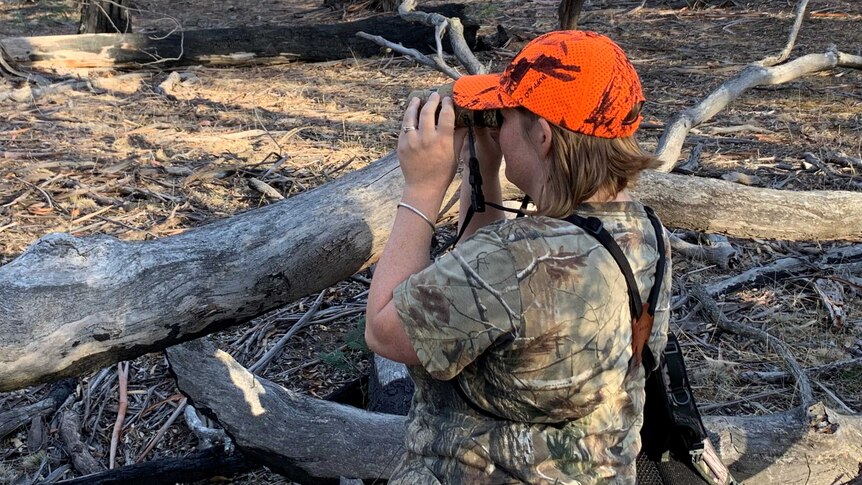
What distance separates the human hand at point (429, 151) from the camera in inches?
80.2

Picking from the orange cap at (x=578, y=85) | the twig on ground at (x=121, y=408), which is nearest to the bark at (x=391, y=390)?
the twig on ground at (x=121, y=408)

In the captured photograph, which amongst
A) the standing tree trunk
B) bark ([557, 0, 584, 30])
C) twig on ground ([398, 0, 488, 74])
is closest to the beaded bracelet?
twig on ground ([398, 0, 488, 74])

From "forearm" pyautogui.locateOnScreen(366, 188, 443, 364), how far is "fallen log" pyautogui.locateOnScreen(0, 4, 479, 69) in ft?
31.7

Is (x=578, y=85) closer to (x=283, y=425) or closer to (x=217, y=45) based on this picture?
(x=283, y=425)

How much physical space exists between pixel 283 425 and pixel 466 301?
1772 mm

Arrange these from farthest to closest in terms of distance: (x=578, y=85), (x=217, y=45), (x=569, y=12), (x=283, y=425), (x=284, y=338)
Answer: (x=217, y=45), (x=569, y=12), (x=284, y=338), (x=283, y=425), (x=578, y=85)

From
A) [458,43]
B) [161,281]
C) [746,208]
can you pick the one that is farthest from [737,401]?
[458,43]

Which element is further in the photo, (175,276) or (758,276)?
(758,276)

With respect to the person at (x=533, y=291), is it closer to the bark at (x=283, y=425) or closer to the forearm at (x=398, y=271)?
the forearm at (x=398, y=271)

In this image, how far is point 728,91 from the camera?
18.4 feet

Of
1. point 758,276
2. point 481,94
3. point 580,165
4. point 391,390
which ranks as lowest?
point 758,276

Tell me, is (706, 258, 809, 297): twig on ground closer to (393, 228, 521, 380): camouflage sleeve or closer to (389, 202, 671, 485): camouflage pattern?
(389, 202, 671, 485): camouflage pattern

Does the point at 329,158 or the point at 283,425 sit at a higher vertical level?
the point at 283,425

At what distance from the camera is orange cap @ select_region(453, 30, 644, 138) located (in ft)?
6.25
